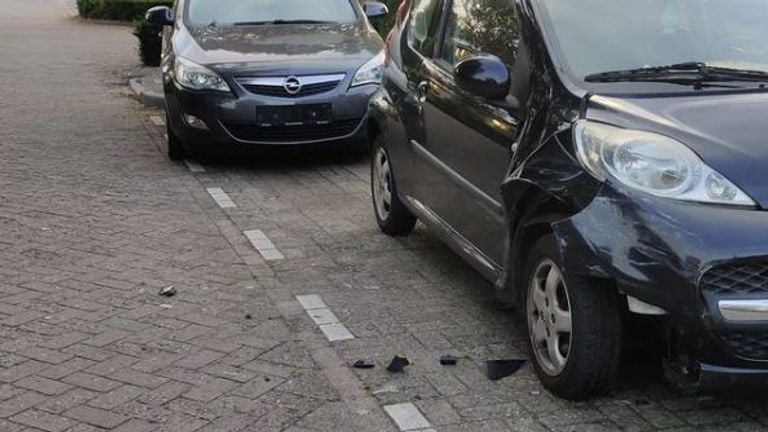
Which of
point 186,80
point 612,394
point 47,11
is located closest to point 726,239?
point 612,394

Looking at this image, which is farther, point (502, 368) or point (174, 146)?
point (174, 146)

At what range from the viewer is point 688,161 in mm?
3699

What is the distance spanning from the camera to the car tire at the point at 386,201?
6.57m

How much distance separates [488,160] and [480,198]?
209 mm

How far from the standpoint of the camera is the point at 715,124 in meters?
3.84

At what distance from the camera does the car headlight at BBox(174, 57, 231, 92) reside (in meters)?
8.62

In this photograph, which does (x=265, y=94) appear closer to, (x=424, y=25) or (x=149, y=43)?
(x=424, y=25)

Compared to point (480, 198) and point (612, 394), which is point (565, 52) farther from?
point (612, 394)

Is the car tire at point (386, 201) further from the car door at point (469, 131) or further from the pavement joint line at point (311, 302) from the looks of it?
the pavement joint line at point (311, 302)

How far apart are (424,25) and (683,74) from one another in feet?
6.66

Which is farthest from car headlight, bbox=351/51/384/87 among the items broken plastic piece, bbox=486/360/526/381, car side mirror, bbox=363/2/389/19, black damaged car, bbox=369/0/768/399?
broken plastic piece, bbox=486/360/526/381

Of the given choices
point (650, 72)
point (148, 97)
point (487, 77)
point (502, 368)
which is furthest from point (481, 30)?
point (148, 97)

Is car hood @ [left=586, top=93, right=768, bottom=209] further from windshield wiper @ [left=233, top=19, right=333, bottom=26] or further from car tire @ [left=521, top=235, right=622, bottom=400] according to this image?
windshield wiper @ [left=233, top=19, right=333, bottom=26]

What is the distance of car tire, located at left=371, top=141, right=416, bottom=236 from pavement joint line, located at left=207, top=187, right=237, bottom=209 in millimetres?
1355
